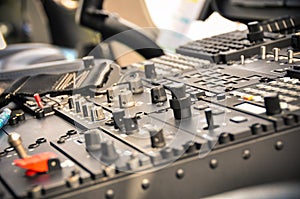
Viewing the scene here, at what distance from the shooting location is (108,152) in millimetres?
1017

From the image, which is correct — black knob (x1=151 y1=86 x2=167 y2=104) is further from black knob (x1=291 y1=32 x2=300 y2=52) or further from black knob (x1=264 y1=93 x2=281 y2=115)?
black knob (x1=291 y1=32 x2=300 y2=52)

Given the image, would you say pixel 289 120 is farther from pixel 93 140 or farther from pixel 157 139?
pixel 93 140

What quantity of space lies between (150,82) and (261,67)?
0.84 feet

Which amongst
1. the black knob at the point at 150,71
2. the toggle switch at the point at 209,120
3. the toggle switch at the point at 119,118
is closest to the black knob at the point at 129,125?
the toggle switch at the point at 119,118

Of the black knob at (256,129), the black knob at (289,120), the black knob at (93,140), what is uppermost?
the black knob at (289,120)

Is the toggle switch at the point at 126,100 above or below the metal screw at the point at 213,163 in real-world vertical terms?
below

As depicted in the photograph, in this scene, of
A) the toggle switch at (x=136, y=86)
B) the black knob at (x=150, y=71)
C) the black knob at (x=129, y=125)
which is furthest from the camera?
the black knob at (x=150, y=71)

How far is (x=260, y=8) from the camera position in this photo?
1.93m

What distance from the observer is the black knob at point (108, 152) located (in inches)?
39.8

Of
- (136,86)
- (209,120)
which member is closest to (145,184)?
(209,120)

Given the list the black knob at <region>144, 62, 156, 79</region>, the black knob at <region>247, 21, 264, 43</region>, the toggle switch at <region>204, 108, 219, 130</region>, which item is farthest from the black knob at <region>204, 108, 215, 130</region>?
the black knob at <region>247, 21, 264, 43</region>

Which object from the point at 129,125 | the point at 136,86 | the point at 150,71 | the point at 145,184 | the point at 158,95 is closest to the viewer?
the point at 145,184

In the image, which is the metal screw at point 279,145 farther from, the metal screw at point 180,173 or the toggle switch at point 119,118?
the toggle switch at point 119,118

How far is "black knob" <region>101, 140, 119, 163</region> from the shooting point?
101cm
